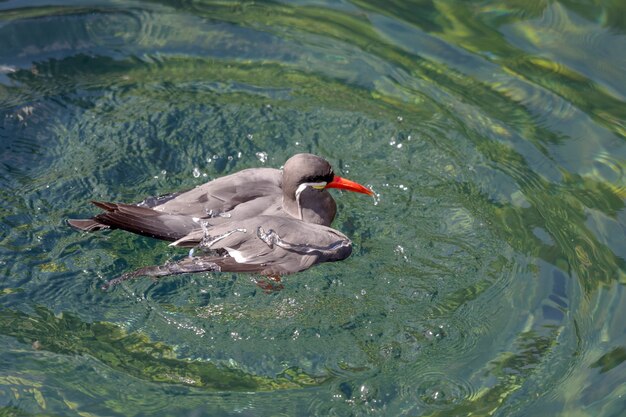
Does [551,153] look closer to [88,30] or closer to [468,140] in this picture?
→ [468,140]

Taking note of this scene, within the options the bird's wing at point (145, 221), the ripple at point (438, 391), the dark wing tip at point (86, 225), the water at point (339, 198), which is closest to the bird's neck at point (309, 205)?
the water at point (339, 198)

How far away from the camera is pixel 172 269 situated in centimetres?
724

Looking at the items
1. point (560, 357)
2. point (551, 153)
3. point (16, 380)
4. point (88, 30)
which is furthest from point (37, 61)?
point (560, 357)

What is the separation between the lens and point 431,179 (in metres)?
8.49

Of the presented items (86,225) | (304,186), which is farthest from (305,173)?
(86,225)

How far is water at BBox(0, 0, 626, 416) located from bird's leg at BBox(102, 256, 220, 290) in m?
0.11

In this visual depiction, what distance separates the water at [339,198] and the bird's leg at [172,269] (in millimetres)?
108

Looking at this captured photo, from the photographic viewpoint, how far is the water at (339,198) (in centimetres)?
666

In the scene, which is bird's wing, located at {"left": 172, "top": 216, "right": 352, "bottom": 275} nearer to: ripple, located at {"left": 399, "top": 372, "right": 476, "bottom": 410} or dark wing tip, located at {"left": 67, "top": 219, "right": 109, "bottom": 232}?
dark wing tip, located at {"left": 67, "top": 219, "right": 109, "bottom": 232}

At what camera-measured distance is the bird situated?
7316 mm

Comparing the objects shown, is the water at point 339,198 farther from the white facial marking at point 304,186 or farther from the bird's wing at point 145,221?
the white facial marking at point 304,186

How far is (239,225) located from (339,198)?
1.41 meters

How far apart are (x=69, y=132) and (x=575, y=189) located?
16.3ft

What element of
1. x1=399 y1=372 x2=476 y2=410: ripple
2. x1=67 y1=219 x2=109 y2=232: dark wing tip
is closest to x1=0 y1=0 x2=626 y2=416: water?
x1=399 y1=372 x2=476 y2=410: ripple
